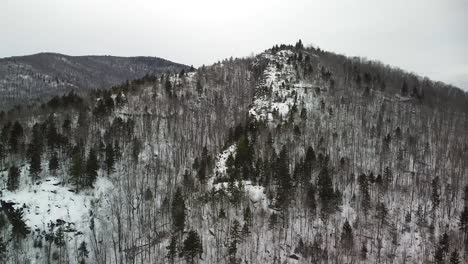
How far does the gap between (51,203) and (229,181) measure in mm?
27000

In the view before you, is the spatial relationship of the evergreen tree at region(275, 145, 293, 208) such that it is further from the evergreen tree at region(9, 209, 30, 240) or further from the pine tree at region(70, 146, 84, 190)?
the evergreen tree at region(9, 209, 30, 240)

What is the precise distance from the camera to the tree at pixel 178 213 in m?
53.3

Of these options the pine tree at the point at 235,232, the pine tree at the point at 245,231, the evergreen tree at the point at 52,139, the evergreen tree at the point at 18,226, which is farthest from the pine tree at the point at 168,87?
the evergreen tree at the point at 18,226

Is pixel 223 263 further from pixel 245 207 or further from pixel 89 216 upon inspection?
pixel 89 216

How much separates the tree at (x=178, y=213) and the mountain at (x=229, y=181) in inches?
8.1

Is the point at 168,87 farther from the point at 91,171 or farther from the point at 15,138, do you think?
the point at 91,171

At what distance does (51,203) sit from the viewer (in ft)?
168

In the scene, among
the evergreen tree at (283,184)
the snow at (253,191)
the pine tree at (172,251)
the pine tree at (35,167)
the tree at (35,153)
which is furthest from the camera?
the snow at (253,191)

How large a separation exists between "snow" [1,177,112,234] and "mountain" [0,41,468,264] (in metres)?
0.18

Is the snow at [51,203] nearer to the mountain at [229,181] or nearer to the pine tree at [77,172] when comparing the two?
the mountain at [229,181]

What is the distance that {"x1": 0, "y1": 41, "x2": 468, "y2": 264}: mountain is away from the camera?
2035 inches

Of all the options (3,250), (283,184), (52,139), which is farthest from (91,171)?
(283,184)

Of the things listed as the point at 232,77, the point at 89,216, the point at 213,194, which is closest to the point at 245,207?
the point at 213,194

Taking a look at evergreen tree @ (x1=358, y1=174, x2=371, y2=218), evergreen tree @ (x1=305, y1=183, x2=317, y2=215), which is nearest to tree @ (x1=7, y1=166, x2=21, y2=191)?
evergreen tree @ (x1=305, y1=183, x2=317, y2=215)
